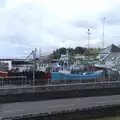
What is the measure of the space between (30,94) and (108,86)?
32.5 feet

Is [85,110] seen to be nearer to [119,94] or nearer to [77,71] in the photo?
[119,94]

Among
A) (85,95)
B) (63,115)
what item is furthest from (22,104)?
(85,95)

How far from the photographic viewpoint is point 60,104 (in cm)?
2777

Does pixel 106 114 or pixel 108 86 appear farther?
pixel 108 86

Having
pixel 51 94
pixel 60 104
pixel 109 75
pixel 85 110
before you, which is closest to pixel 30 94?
pixel 51 94

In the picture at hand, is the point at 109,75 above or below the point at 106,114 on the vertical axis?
above

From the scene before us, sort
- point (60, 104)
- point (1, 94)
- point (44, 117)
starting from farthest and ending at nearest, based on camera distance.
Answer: point (1, 94) → point (60, 104) → point (44, 117)

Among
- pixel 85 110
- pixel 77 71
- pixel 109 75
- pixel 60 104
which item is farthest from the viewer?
pixel 77 71

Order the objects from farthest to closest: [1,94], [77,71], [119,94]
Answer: [77,71]
[119,94]
[1,94]

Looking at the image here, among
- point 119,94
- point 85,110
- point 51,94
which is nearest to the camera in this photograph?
point 85,110

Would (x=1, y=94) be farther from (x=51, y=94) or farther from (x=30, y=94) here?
(x=51, y=94)

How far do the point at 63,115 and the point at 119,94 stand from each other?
13458mm

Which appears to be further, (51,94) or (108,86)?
(108,86)

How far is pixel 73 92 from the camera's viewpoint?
108 ft
